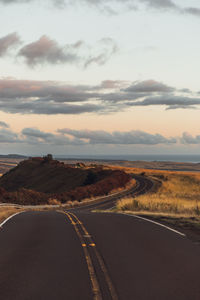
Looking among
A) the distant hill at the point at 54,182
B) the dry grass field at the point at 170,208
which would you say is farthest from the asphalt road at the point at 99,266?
the distant hill at the point at 54,182

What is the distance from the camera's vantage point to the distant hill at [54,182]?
181 ft

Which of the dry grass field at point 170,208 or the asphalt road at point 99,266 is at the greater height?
the asphalt road at point 99,266

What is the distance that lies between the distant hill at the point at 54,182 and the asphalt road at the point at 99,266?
3759 centimetres

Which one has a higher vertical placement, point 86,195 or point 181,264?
point 181,264

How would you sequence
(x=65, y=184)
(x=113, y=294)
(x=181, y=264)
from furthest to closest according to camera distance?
(x=65, y=184)
(x=181, y=264)
(x=113, y=294)

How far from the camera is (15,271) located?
8164 mm

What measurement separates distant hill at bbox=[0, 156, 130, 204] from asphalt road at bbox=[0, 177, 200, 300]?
37589 mm

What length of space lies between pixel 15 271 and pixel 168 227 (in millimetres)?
8999

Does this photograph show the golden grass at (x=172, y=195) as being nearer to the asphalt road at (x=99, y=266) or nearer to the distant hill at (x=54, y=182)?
the distant hill at (x=54, y=182)

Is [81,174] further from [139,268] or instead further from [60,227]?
[139,268]

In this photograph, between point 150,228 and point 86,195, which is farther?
point 86,195

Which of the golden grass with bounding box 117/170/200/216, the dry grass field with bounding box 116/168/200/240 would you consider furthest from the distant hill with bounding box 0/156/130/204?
the dry grass field with bounding box 116/168/200/240

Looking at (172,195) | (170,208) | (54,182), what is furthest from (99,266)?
(54,182)

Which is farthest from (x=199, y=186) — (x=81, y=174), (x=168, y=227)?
(x=168, y=227)
